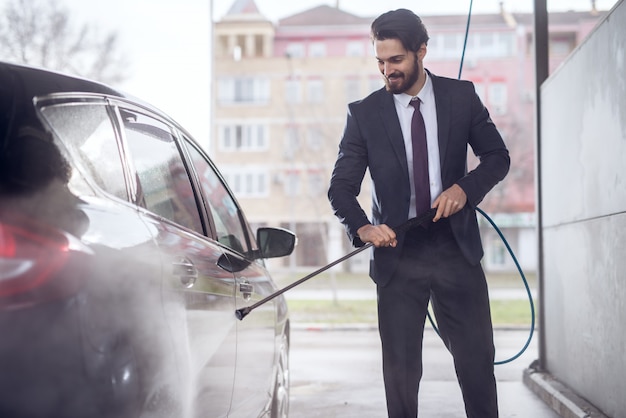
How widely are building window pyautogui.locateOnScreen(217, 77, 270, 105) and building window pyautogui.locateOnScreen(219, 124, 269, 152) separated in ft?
4.10

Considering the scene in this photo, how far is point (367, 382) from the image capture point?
29.5 feet

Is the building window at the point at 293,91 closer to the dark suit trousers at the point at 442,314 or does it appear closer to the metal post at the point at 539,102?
the metal post at the point at 539,102

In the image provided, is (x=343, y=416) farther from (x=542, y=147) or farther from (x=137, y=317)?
(x=137, y=317)

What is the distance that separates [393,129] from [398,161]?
138 mm

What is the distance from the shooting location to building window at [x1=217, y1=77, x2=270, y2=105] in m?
43.7

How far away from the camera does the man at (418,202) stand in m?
3.68

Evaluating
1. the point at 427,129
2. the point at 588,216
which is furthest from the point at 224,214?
the point at 588,216

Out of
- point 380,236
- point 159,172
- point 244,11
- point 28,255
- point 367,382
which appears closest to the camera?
point 28,255

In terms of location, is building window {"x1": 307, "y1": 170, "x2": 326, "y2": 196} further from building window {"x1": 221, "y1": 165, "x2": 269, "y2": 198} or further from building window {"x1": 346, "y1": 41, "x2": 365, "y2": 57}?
building window {"x1": 346, "y1": 41, "x2": 365, "y2": 57}

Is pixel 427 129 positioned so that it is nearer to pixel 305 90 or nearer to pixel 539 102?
pixel 539 102

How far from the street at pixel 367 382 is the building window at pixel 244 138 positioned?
29955mm

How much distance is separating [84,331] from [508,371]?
846 cm

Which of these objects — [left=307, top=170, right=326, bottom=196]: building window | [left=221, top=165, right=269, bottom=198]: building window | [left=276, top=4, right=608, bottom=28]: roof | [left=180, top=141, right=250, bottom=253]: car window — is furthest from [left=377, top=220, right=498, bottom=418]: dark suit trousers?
[left=276, top=4, right=608, bottom=28]: roof

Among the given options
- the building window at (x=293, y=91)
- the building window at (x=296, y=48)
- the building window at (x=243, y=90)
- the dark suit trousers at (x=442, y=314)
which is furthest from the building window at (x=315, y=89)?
the dark suit trousers at (x=442, y=314)
